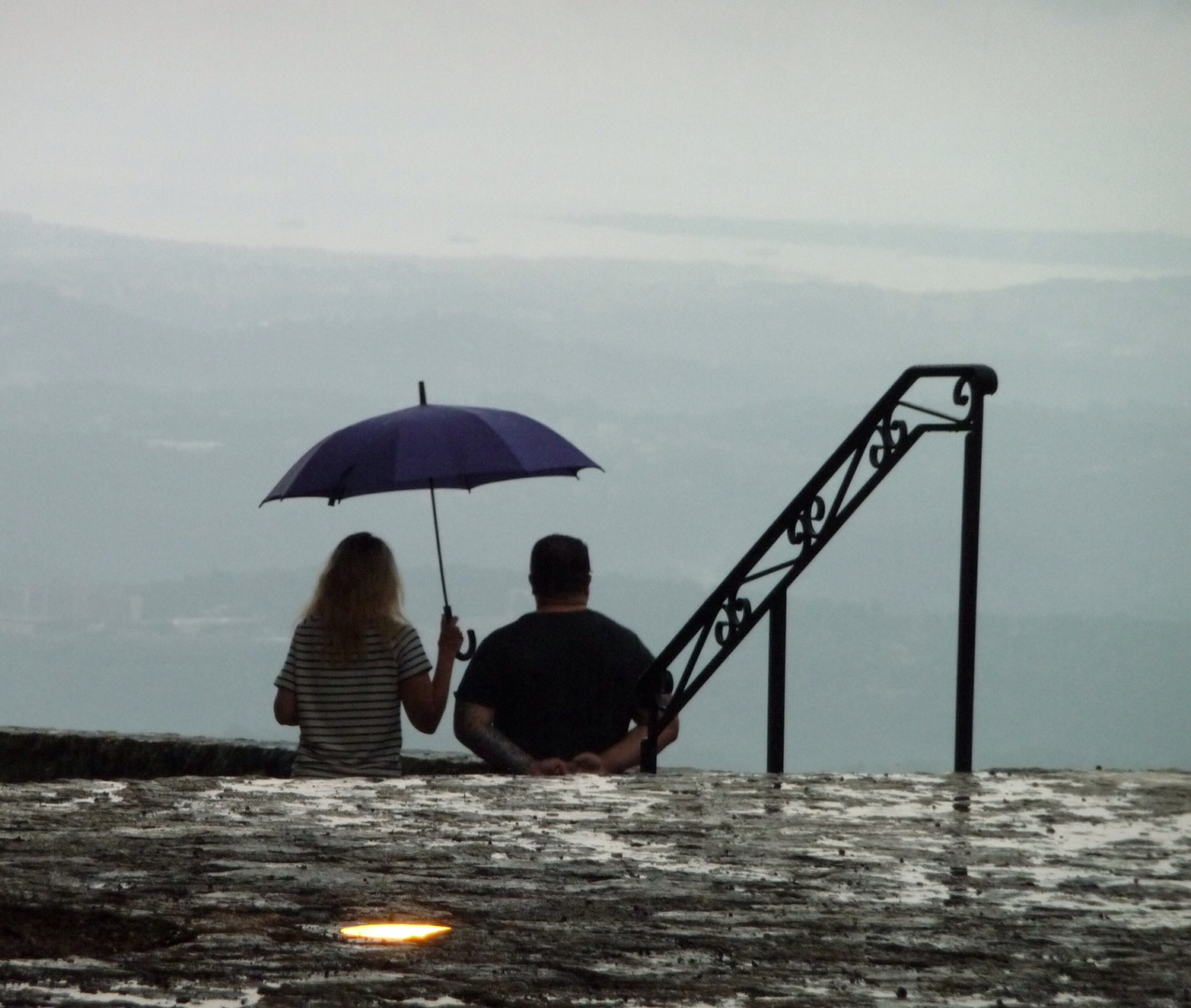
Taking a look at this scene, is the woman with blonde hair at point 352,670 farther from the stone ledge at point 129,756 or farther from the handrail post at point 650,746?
the stone ledge at point 129,756

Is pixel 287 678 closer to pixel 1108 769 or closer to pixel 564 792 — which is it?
pixel 564 792

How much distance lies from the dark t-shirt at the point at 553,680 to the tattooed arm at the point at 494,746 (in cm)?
3

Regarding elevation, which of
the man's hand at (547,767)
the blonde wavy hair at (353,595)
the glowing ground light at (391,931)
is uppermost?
the blonde wavy hair at (353,595)

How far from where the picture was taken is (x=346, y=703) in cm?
551

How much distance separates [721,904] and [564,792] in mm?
1389

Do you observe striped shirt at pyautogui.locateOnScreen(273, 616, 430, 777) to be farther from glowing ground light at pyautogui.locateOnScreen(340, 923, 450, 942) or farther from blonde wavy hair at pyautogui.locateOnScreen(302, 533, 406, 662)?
glowing ground light at pyautogui.locateOnScreen(340, 923, 450, 942)

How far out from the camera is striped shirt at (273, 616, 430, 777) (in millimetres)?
5508

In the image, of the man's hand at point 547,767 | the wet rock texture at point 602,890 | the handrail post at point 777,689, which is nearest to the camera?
the wet rock texture at point 602,890

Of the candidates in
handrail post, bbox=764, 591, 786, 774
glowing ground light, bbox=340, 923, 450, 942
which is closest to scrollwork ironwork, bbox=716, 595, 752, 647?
handrail post, bbox=764, 591, 786, 774

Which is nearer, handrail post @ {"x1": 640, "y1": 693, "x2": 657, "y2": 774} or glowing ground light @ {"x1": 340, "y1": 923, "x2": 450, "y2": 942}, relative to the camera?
glowing ground light @ {"x1": 340, "y1": 923, "x2": 450, "y2": 942}

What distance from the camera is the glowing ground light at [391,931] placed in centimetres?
310

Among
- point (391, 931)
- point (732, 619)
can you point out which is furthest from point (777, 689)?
point (391, 931)

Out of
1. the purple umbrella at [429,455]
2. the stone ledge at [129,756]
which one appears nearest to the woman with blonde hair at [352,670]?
the purple umbrella at [429,455]

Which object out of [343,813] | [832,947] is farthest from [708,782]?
[832,947]
